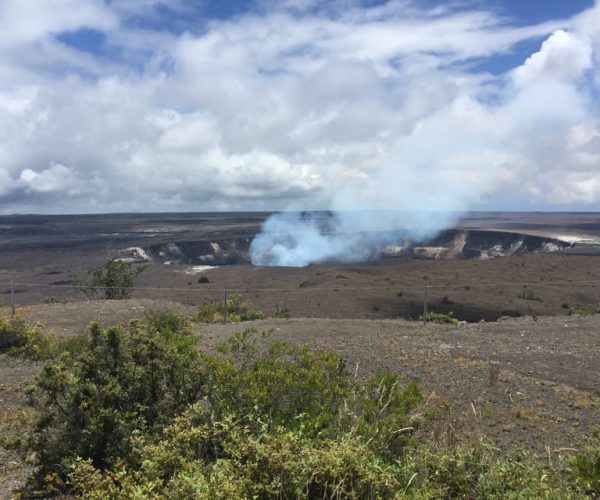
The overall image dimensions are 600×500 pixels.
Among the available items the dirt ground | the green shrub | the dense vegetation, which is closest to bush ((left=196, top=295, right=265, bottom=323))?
the dirt ground

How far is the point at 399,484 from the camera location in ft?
11.6

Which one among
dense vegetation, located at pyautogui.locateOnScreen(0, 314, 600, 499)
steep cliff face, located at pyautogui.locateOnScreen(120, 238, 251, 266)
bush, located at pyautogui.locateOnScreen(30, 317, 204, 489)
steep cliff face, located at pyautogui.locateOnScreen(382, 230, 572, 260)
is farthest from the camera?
steep cliff face, located at pyautogui.locateOnScreen(382, 230, 572, 260)

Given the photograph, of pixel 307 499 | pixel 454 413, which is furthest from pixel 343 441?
pixel 454 413

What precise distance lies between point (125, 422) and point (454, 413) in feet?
12.7

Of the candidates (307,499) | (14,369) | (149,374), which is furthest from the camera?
(14,369)

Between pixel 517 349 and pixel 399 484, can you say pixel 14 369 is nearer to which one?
pixel 399 484

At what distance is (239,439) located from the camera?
3762 mm

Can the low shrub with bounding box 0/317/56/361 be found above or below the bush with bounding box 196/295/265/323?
above

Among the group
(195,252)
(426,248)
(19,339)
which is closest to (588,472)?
(19,339)

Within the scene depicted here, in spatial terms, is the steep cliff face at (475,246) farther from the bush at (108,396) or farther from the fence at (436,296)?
the bush at (108,396)

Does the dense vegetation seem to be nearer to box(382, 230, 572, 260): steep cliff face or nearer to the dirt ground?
the dirt ground

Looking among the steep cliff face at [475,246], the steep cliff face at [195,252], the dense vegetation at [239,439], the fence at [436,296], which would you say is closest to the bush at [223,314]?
the fence at [436,296]

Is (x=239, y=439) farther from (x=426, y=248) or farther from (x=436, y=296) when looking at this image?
(x=426, y=248)

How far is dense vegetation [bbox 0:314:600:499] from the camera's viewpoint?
337 centimetres
